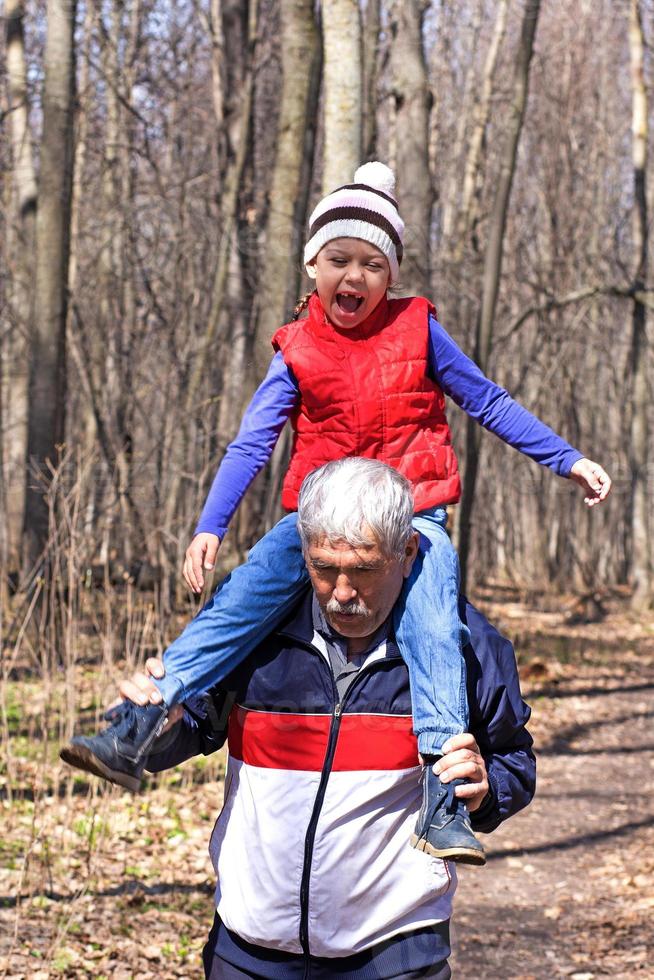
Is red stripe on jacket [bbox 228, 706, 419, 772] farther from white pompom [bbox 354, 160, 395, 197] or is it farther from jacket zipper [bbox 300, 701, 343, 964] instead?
white pompom [bbox 354, 160, 395, 197]

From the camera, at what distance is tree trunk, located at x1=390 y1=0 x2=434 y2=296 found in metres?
8.66

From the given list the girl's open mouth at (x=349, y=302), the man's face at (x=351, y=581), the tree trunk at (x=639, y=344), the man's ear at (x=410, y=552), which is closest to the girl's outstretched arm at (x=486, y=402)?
the girl's open mouth at (x=349, y=302)

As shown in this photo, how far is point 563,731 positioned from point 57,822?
5195 mm

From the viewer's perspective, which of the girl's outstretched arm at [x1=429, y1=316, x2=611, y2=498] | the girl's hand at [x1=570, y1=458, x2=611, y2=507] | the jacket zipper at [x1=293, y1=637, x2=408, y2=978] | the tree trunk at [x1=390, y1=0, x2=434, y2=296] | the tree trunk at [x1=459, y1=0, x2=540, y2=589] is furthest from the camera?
the tree trunk at [x1=459, y1=0, x2=540, y2=589]

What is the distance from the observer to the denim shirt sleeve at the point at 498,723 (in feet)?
7.88

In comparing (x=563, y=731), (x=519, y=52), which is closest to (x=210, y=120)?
(x=519, y=52)

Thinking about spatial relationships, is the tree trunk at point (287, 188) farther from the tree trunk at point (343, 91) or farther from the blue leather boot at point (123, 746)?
the blue leather boot at point (123, 746)

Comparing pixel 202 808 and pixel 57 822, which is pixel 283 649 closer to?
pixel 57 822

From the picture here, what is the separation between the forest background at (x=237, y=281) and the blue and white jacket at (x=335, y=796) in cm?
243

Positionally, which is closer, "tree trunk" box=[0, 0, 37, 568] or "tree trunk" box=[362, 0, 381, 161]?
"tree trunk" box=[362, 0, 381, 161]

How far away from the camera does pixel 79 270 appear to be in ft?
50.5

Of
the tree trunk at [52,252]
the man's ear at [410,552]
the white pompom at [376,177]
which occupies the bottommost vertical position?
the man's ear at [410,552]

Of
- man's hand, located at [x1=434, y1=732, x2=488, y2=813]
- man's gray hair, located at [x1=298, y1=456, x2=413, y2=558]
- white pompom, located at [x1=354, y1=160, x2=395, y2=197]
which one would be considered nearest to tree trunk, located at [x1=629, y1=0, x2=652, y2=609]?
white pompom, located at [x1=354, y1=160, x2=395, y2=197]

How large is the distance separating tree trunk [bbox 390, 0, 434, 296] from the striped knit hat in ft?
17.9
